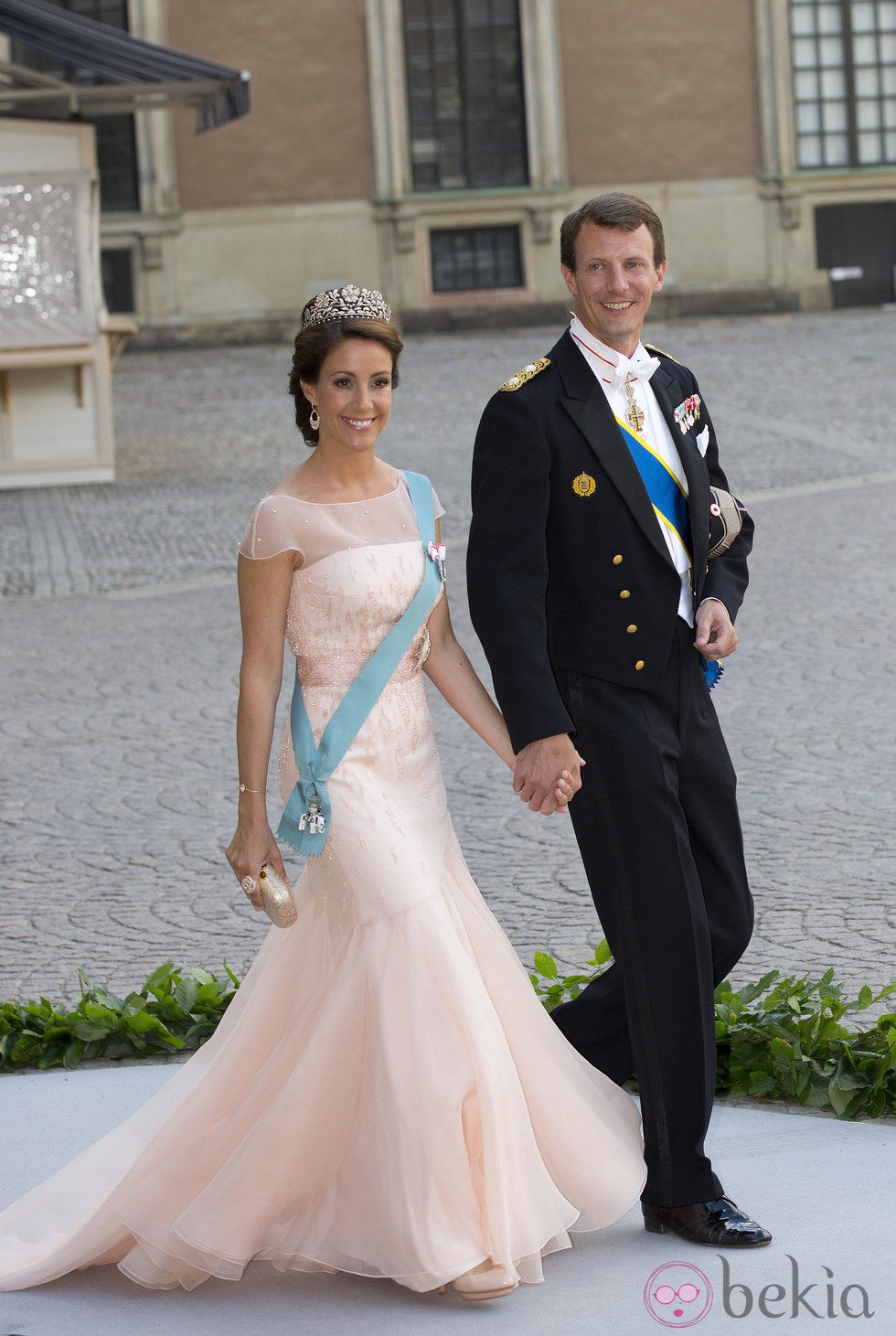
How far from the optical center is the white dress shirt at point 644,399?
339 cm

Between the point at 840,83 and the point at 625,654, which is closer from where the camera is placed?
the point at 625,654

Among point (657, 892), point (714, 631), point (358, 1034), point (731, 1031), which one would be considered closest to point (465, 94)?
point (731, 1031)

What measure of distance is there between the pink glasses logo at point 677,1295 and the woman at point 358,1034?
152 millimetres

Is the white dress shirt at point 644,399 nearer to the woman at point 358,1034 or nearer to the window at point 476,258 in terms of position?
the woman at point 358,1034

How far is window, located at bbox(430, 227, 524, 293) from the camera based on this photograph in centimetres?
3116

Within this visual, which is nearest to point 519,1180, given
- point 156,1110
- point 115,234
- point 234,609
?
point 156,1110

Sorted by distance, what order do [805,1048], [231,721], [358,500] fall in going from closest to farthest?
[358,500] < [805,1048] < [231,721]

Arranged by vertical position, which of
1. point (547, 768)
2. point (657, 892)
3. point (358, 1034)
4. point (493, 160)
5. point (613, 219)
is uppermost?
point (493, 160)

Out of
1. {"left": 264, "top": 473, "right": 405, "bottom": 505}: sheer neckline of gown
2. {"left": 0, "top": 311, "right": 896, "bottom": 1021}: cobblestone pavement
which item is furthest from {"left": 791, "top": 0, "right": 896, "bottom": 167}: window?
{"left": 264, "top": 473, "right": 405, "bottom": 505}: sheer neckline of gown

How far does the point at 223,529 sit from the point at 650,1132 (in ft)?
32.6

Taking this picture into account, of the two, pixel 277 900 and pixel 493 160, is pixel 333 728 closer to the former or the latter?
pixel 277 900

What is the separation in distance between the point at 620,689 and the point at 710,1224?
3.15 ft

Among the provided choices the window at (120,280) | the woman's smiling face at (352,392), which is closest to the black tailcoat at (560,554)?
the woman's smiling face at (352,392)

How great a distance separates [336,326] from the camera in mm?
3287
